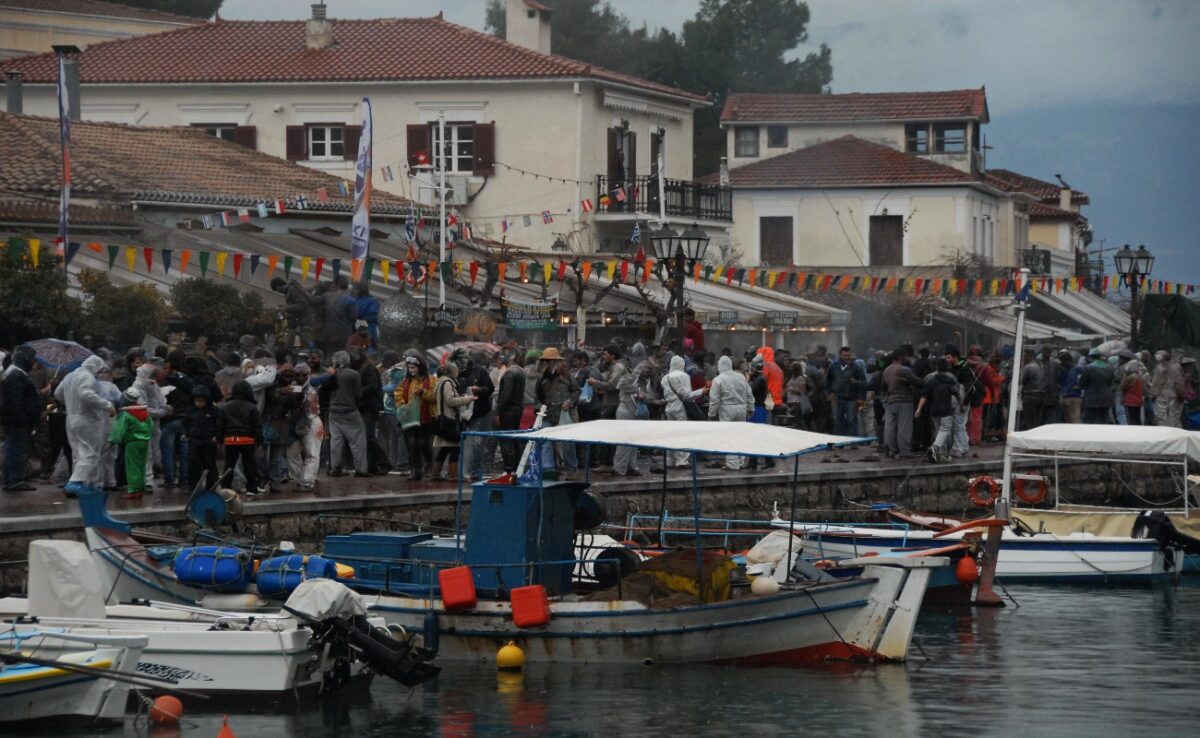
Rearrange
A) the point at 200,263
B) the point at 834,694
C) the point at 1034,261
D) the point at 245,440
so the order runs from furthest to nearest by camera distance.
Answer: the point at 1034,261
the point at 200,263
the point at 245,440
the point at 834,694

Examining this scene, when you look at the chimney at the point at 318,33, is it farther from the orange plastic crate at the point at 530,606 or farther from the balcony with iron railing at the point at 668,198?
the orange plastic crate at the point at 530,606

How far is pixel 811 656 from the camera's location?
17.3m

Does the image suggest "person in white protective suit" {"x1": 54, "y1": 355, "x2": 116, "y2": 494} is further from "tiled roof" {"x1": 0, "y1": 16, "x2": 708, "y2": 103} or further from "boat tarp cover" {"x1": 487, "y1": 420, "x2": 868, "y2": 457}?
"tiled roof" {"x1": 0, "y1": 16, "x2": 708, "y2": 103}

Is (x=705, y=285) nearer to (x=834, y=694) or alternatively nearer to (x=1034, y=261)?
(x=1034, y=261)

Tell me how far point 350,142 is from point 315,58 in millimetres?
2958

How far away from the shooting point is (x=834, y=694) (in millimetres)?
16031

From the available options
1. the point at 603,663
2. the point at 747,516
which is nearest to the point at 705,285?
the point at 747,516

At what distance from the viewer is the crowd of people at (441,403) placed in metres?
20.2

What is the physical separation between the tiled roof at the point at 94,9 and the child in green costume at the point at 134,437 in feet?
145

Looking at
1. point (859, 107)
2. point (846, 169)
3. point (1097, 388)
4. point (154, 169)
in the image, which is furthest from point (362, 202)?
point (859, 107)

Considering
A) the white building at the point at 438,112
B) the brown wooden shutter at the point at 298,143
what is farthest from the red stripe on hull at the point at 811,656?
the brown wooden shutter at the point at 298,143

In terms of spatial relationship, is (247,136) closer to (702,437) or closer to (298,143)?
(298,143)

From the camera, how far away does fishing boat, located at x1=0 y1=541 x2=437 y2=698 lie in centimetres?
1484

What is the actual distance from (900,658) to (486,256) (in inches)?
954
